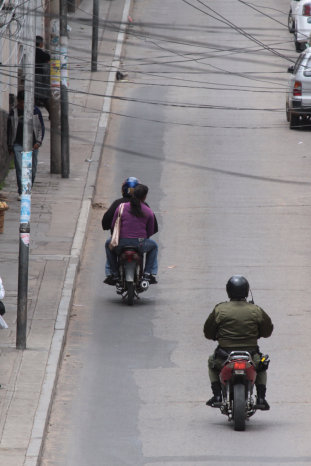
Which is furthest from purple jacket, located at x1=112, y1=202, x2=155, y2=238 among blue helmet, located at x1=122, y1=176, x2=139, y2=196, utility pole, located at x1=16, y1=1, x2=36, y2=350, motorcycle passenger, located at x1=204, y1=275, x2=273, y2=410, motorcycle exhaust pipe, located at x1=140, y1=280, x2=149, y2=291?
motorcycle passenger, located at x1=204, y1=275, x2=273, y2=410

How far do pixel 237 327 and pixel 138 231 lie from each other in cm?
520

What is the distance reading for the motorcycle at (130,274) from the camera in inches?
621

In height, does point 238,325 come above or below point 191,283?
above

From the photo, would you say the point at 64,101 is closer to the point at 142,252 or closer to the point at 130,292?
the point at 142,252

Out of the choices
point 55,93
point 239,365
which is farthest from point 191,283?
point 55,93

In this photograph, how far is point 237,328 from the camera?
11023 millimetres

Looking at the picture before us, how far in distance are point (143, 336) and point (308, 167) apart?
1151 cm

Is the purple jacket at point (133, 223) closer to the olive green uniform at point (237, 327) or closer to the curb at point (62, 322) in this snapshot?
the curb at point (62, 322)

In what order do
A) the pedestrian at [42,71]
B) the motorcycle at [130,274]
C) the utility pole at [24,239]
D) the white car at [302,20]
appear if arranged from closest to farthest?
the utility pole at [24,239]
the motorcycle at [130,274]
the pedestrian at [42,71]
the white car at [302,20]

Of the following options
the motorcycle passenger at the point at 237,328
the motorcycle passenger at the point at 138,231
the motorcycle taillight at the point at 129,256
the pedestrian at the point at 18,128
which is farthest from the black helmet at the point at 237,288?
the pedestrian at the point at 18,128

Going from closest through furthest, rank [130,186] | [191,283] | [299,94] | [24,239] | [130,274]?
[24,239], [130,274], [130,186], [191,283], [299,94]

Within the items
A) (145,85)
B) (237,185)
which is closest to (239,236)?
(237,185)

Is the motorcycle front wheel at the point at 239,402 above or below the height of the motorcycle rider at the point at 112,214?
above

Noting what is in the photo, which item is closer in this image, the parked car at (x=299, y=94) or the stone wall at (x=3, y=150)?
the stone wall at (x=3, y=150)
